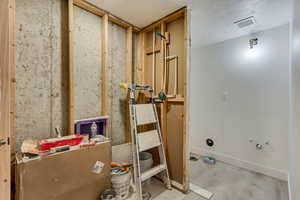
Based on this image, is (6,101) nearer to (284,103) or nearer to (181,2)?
(181,2)

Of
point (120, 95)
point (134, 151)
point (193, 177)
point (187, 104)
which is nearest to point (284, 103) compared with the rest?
point (187, 104)

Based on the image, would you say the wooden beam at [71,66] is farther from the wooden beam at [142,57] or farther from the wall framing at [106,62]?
the wooden beam at [142,57]

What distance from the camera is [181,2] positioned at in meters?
1.80

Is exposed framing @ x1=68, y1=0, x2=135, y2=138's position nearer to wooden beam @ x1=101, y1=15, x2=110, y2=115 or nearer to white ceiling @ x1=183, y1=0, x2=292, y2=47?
wooden beam @ x1=101, y1=15, x2=110, y2=115

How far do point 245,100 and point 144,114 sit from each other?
2.01m

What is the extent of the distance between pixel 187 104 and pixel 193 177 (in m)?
1.29

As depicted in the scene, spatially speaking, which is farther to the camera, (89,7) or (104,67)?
(104,67)

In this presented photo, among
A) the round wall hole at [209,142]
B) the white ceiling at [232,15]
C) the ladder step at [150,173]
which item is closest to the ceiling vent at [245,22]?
the white ceiling at [232,15]

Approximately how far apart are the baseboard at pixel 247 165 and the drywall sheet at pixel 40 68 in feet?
9.51

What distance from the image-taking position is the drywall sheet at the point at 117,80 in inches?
85.7

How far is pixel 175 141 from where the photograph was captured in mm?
2064

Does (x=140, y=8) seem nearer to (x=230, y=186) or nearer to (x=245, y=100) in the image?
(x=245, y=100)

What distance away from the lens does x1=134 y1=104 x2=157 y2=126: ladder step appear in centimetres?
192

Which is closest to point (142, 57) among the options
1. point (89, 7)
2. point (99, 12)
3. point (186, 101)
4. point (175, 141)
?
point (99, 12)
